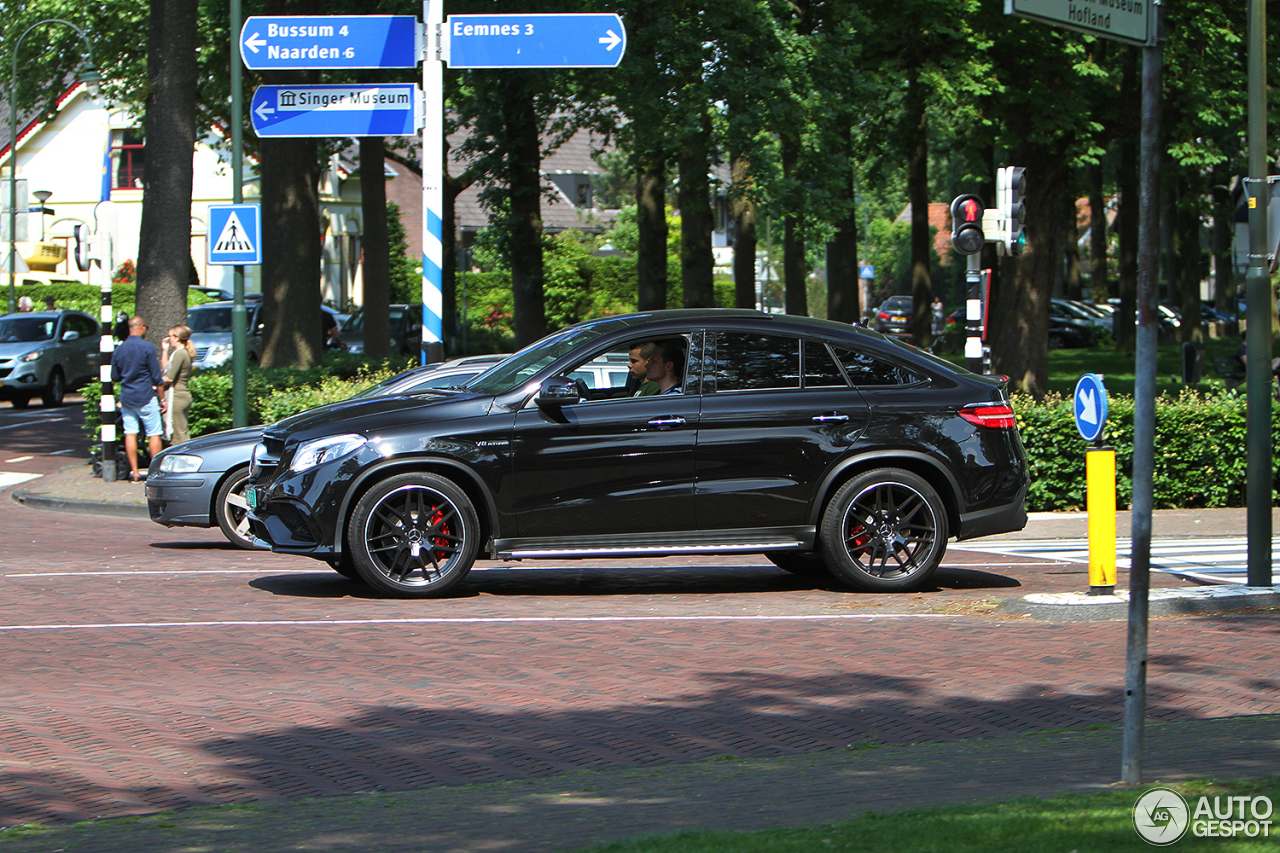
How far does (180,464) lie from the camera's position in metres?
12.6

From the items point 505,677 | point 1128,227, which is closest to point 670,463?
point 505,677

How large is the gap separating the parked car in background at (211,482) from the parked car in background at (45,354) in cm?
1883

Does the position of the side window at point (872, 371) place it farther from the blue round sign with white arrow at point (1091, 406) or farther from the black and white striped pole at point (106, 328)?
the black and white striped pole at point (106, 328)

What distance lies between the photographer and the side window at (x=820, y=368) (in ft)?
32.8

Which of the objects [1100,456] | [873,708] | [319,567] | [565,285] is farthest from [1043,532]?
[565,285]

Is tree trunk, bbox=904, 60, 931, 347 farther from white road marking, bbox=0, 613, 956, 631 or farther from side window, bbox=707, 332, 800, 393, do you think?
white road marking, bbox=0, 613, 956, 631

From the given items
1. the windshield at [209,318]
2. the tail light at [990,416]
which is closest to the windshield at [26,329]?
the windshield at [209,318]

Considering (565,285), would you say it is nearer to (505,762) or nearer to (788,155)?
(788,155)

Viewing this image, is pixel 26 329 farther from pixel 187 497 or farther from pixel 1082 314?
pixel 1082 314

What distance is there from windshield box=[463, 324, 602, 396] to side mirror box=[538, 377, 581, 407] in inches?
10.7

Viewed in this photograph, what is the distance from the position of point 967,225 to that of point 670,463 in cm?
758

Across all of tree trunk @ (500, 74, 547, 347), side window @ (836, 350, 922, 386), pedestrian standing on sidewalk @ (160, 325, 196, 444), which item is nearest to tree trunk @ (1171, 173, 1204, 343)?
tree trunk @ (500, 74, 547, 347)

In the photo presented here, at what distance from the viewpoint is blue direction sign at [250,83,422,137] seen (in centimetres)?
1434

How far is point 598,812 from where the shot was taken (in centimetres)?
502
